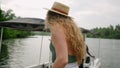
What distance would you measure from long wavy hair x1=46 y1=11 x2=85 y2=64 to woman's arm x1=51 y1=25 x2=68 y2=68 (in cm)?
13

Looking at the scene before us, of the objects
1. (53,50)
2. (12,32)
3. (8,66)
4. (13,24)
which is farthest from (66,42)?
(12,32)

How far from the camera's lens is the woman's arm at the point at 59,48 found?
2.85 m

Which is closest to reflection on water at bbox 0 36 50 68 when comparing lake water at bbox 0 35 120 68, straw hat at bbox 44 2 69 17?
lake water at bbox 0 35 120 68

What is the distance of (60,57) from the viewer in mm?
2846

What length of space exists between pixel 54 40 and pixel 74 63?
436 mm

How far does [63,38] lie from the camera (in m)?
2.92

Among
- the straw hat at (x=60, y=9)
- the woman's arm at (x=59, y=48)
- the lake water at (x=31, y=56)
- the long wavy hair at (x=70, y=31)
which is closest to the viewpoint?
the woman's arm at (x=59, y=48)

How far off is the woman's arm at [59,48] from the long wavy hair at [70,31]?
130mm

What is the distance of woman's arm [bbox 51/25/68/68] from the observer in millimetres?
2850

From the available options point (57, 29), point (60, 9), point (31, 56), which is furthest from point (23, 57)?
point (57, 29)

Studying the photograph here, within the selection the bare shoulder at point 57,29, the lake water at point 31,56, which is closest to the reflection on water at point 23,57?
the lake water at point 31,56

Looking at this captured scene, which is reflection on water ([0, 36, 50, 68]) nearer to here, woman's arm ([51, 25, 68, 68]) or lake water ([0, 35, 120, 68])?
lake water ([0, 35, 120, 68])

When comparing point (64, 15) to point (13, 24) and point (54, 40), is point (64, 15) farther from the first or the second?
point (13, 24)

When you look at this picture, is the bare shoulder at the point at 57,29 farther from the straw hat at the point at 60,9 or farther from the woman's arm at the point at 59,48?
the straw hat at the point at 60,9
